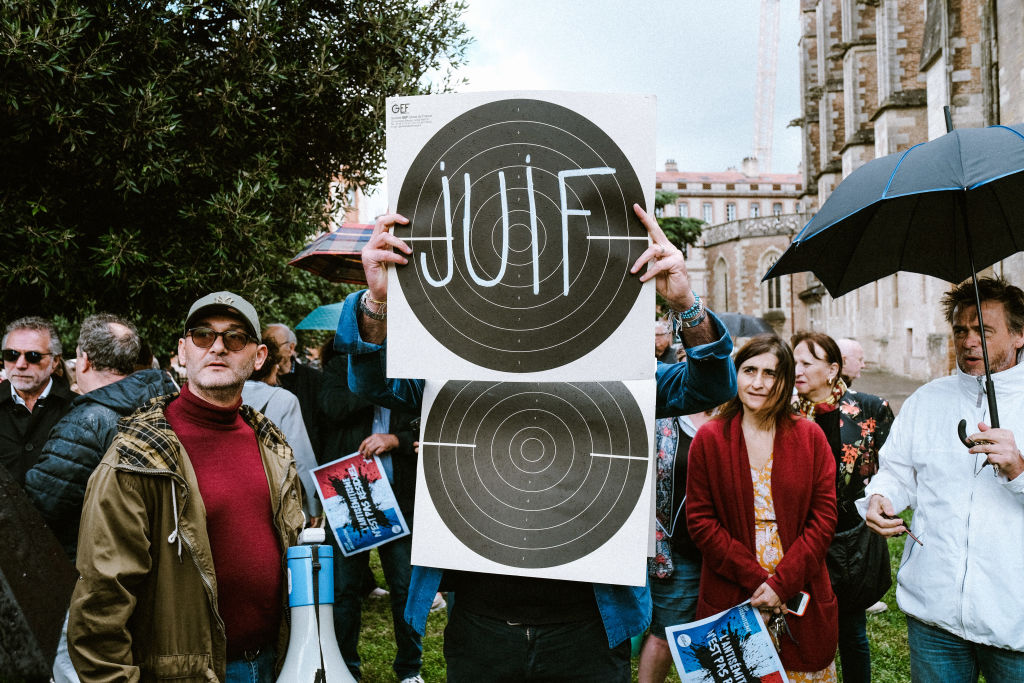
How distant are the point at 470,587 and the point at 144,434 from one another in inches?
40.8

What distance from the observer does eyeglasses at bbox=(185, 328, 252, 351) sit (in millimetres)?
2645

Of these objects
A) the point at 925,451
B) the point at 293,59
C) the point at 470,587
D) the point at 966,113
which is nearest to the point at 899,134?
the point at 966,113

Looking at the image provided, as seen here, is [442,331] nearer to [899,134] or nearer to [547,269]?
[547,269]

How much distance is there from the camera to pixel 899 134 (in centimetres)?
2394

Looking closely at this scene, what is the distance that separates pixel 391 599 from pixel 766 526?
2.36 m

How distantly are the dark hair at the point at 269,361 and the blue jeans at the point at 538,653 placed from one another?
3.61 metres

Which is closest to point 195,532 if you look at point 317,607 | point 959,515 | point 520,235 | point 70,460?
point 317,607

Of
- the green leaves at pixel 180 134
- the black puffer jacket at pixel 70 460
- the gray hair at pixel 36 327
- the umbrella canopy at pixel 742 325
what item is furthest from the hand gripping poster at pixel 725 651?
the umbrella canopy at pixel 742 325

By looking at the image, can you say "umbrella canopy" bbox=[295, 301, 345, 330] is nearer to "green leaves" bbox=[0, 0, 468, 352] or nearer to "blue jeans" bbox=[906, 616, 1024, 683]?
"green leaves" bbox=[0, 0, 468, 352]

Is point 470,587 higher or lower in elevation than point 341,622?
higher

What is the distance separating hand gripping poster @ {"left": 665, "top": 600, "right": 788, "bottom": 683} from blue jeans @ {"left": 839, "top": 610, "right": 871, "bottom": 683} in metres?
1.24

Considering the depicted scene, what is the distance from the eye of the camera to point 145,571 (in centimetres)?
225

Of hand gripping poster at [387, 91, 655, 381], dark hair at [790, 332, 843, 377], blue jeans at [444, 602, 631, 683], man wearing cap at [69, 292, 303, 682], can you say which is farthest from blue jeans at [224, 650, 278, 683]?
dark hair at [790, 332, 843, 377]

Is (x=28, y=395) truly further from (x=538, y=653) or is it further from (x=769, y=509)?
(x=769, y=509)
